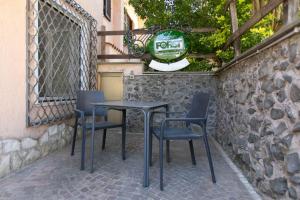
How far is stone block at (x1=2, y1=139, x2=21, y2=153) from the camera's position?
9.36 ft

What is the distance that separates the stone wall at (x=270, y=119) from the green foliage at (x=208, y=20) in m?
2.13

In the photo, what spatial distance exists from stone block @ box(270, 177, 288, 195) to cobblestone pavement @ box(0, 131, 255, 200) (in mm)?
358

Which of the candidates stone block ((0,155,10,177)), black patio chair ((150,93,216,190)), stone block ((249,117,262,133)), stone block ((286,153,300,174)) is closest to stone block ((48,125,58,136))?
stone block ((0,155,10,177))

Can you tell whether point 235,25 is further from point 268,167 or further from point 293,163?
point 293,163

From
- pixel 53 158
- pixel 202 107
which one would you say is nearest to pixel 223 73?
pixel 202 107

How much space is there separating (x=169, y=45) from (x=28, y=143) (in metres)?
3.32

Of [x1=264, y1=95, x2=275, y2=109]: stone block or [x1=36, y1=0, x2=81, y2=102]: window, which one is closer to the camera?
[x1=264, y1=95, x2=275, y2=109]: stone block

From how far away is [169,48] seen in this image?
536cm

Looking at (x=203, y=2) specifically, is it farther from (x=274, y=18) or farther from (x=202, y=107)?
(x=202, y=107)

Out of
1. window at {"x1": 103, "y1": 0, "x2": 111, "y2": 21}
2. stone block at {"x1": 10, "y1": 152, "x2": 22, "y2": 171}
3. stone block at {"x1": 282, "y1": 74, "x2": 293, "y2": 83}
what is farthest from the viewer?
window at {"x1": 103, "y1": 0, "x2": 111, "y2": 21}

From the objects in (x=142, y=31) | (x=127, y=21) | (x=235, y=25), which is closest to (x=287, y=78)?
(x=235, y=25)

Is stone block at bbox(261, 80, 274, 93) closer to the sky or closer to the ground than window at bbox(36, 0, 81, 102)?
closer to the ground

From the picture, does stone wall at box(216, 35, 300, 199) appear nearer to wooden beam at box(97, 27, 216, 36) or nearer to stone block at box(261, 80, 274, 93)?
stone block at box(261, 80, 274, 93)

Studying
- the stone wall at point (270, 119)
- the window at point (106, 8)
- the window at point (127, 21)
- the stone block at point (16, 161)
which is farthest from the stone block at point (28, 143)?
the window at point (127, 21)
